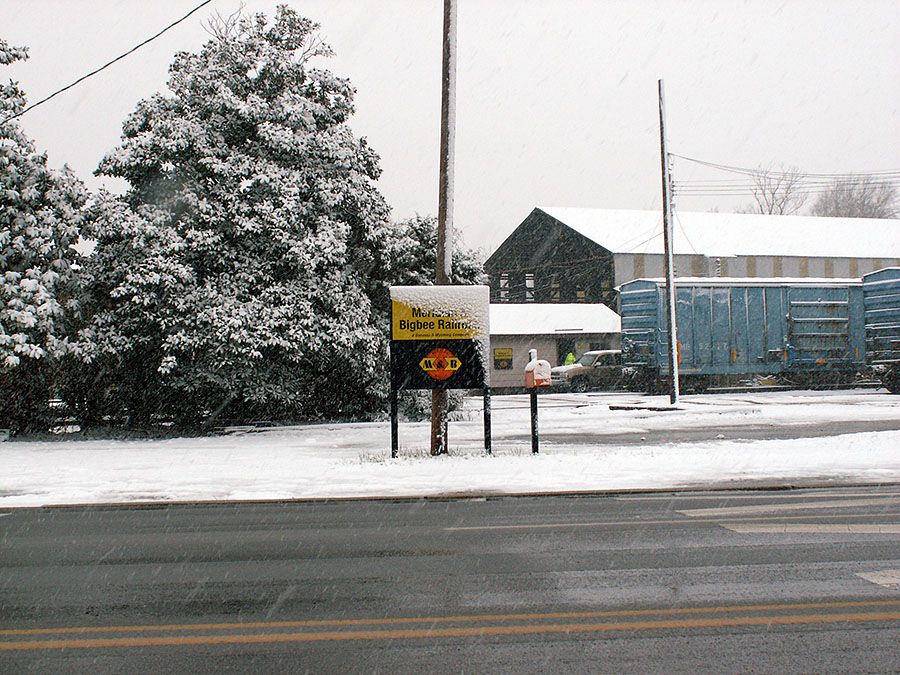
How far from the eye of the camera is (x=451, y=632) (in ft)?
15.9

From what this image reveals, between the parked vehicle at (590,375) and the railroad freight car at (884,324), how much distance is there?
1011 centimetres

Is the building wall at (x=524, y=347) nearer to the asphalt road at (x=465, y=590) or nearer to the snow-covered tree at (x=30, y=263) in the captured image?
the snow-covered tree at (x=30, y=263)

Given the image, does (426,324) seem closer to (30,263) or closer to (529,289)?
(30,263)

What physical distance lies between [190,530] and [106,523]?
1245 mm

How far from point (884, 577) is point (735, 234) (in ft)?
163

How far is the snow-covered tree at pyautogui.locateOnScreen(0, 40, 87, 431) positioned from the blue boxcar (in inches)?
1039

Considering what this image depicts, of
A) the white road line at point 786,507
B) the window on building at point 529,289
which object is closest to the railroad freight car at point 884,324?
the white road line at point 786,507

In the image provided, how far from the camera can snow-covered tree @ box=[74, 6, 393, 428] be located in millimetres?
18672

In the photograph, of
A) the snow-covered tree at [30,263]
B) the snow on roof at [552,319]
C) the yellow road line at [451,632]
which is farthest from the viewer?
the snow on roof at [552,319]

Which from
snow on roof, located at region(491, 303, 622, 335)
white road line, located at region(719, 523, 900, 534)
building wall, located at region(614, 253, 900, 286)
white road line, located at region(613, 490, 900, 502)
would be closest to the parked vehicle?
snow on roof, located at region(491, 303, 622, 335)

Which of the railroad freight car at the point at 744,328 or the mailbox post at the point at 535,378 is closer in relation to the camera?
the mailbox post at the point at 535,378

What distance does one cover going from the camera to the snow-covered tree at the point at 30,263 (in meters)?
18.3

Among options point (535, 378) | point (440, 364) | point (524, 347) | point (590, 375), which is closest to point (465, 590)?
point (535, 378)

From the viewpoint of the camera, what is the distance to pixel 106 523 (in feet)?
29.8
